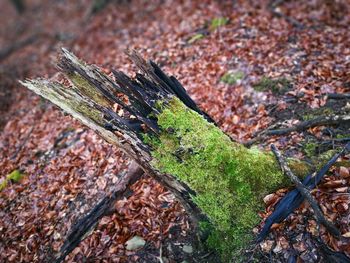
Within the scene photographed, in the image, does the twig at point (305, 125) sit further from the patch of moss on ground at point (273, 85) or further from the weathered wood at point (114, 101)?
the weathered wood at point (114, 101)

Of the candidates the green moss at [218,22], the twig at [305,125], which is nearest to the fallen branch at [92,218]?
the twig at [305,125]

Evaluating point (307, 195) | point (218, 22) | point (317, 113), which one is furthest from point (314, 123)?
point (218, 22)

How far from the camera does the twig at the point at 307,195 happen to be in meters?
3.43

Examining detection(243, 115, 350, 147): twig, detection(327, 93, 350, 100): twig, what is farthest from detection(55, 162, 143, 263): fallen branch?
detection(327, 93, 350, 100): twig

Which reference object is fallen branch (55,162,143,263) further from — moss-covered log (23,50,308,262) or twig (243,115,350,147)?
twig (243,115,350,147)

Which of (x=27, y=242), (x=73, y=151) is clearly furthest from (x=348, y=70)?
(x=27, y=242)

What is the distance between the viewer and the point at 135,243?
4.54 m

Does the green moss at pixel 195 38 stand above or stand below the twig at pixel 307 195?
above

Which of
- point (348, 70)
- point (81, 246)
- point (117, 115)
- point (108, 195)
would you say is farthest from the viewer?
point (348, 70)

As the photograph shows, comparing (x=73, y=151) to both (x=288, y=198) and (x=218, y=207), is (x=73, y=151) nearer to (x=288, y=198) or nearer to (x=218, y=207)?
(x=218, y=207)

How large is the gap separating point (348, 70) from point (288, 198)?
3429 mm

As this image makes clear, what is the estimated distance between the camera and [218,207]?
12.1 feet

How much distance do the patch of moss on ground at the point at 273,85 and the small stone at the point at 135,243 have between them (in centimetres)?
350

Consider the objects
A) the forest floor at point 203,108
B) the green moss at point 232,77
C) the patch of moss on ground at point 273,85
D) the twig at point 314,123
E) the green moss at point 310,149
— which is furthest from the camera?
the green moss at point 232,77
